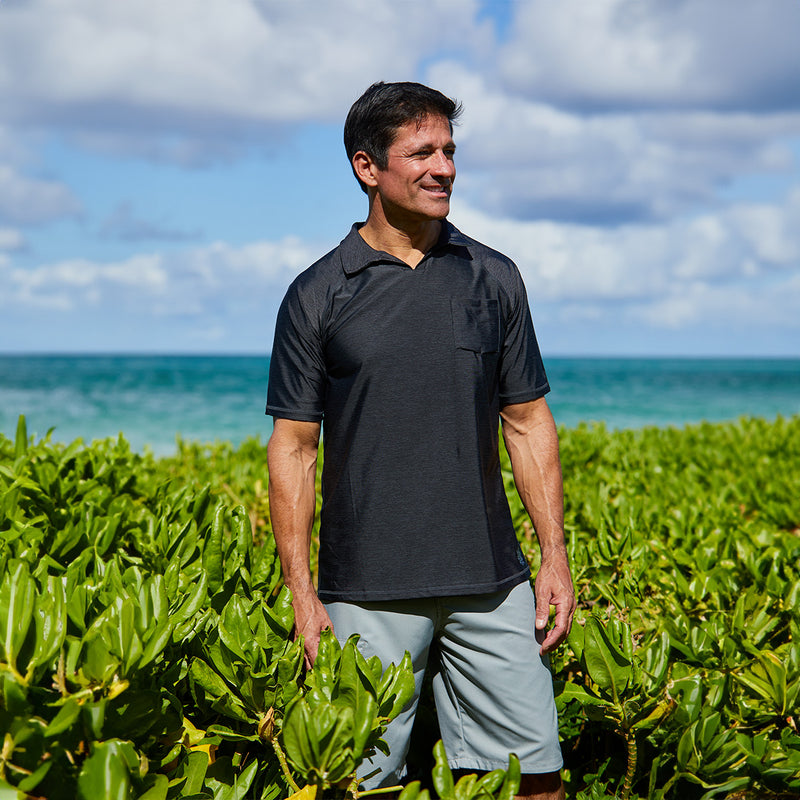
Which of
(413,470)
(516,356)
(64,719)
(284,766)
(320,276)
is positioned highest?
(320,276)

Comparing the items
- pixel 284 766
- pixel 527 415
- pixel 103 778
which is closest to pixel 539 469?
pixel 527 415

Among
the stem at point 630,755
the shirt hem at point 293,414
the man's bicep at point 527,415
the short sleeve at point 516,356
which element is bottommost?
the stem at point 630,755

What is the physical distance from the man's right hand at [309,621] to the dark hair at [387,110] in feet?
4.96

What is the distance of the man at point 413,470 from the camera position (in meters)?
2.89

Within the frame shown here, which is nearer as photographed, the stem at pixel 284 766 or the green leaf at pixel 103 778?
the green leaf at pixel 103 778

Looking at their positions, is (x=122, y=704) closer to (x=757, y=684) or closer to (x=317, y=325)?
(x=317, y=325)

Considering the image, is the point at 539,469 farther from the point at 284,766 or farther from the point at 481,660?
the point at 284,766

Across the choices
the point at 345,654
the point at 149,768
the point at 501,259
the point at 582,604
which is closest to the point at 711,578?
the point at 582,604

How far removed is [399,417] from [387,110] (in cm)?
107

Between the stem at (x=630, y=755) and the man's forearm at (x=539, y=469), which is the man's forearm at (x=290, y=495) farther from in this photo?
the stem at (x=630, y=755)

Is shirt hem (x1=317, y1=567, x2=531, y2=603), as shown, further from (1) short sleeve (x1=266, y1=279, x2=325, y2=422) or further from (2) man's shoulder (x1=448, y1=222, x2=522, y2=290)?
(2) man's shoulder (x1=448, y1=222, x2=522, y2=290)

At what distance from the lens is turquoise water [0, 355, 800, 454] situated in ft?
127

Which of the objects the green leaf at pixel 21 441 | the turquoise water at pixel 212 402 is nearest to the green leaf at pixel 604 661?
the green leaf at pixel 21 441

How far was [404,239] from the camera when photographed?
310cm
